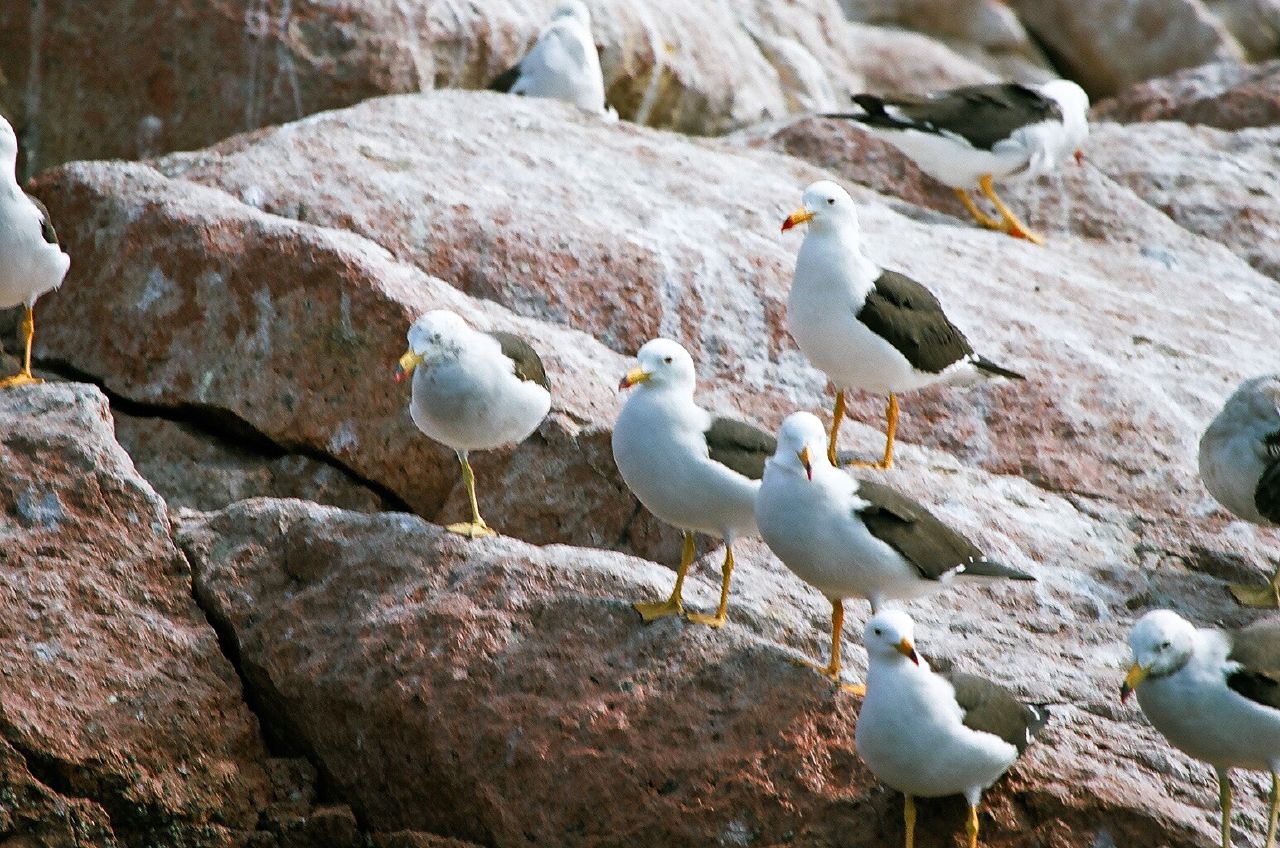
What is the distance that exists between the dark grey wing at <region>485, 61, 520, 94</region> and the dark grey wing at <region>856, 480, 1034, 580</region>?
6.79 meters

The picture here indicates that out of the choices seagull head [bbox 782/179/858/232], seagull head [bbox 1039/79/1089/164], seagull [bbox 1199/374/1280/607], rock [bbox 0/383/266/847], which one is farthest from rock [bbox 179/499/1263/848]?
seagull head [bbox 1039/79/1089/164]

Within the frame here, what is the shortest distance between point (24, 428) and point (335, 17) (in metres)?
6.21

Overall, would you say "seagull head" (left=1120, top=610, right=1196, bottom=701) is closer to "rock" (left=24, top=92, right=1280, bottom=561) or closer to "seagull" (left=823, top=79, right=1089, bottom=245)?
"rock" (left=24, top=92, right=1280, bottom=561)

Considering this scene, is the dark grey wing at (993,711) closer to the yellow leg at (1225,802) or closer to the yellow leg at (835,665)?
the yellow leg at (835,665)

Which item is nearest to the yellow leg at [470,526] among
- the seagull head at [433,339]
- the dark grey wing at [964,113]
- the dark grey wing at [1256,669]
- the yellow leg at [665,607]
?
the seagull head at [433,339]

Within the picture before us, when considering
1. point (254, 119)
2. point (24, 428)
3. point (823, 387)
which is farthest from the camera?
point (254, 119)

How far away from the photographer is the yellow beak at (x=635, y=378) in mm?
6160

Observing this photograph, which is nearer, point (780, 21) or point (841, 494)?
point (841, 494)

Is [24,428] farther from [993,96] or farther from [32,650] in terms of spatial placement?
[993,96]

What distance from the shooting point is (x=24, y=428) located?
257 inches

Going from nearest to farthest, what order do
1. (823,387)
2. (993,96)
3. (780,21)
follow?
1. (823,387)
2. (993,96)
3. (780,21)

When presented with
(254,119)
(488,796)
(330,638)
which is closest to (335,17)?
(254,119)

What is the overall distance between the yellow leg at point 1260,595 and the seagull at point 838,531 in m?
2.01

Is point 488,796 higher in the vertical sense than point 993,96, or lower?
lower
